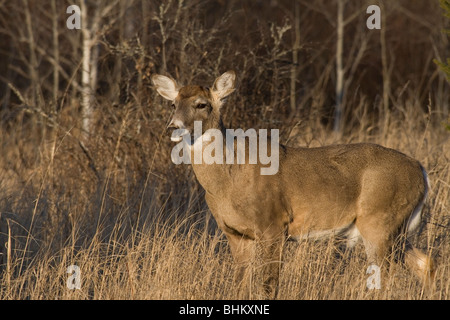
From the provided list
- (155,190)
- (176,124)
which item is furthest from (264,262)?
(155,190)

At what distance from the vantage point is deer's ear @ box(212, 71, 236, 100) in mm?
5668

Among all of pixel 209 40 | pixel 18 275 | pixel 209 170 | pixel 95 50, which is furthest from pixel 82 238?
pixel 95 50

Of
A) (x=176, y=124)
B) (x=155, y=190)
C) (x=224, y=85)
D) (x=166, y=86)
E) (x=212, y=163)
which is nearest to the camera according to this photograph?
(x=176, y=124)

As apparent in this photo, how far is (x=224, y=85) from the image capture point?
5.75 metres

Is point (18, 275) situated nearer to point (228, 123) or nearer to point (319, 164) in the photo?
point (319, 164)

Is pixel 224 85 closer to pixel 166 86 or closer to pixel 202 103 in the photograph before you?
pixel 202 103

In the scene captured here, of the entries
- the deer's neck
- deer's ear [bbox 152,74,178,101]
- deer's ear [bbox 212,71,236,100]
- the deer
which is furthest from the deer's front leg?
deer's ear [bbox 152,74,178,101]

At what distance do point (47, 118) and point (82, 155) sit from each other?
622 millimetres

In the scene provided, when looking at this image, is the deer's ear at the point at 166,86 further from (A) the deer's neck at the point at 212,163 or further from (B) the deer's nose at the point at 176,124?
(B) the deer's nose at the point at 176,124

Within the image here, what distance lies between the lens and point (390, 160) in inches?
221

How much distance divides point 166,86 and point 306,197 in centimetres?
151

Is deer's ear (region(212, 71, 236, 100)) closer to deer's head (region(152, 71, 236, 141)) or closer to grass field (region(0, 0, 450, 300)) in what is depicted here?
deer's head (region(152, 71, 236, 141))

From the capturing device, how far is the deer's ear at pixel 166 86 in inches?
237

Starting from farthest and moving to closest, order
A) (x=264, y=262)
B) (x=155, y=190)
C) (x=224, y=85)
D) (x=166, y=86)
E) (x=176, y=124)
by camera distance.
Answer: (x=155, y=190)
(x=166, y=86)
(x=224, y=85)
(x=264, y=262)
(x=176, y=124)
